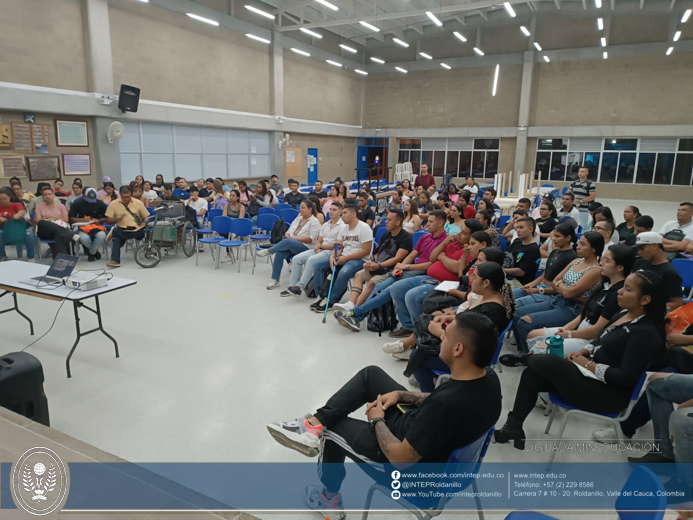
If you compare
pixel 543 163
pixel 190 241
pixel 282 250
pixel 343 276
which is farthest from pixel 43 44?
pixel 543 163

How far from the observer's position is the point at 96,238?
23.6ft

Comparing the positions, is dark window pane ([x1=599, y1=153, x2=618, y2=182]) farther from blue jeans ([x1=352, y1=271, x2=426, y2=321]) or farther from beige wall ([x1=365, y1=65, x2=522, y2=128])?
blue jeans ([x1=352, y1=271, x2=426, y2=321])

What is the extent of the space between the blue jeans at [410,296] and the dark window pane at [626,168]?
16241 millimetres

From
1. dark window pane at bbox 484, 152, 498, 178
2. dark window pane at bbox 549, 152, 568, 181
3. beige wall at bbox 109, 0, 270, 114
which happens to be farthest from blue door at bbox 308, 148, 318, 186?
dark window pane at bbox 549, 152, 568, 181

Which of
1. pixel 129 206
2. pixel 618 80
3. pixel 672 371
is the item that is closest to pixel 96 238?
pixel 129 206

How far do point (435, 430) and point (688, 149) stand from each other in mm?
18980

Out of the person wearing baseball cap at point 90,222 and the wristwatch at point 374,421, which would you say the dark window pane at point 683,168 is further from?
the wristwatch at point 374,421

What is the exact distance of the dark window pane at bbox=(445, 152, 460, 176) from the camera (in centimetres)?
1999

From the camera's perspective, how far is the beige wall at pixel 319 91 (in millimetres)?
16766

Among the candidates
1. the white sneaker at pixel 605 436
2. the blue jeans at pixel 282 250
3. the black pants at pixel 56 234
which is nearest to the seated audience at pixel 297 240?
the blue jeans at pixel 282 250

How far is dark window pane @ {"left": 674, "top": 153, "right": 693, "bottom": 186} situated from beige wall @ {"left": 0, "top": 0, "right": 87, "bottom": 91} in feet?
62.3

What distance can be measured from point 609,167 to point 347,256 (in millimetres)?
16060

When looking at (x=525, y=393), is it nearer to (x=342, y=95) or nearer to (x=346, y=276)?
(x=346, y=276)

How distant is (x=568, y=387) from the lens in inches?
97.1
